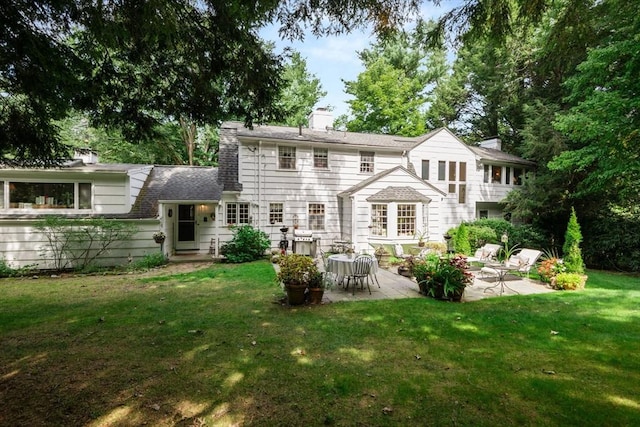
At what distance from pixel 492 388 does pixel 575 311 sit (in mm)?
4499

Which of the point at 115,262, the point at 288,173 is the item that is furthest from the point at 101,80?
the point at 288,173

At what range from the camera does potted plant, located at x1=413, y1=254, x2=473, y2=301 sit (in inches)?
271

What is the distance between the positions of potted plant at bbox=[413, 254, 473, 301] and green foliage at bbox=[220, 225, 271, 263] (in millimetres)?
6941

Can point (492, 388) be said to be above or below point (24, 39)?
below

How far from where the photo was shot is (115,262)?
11016 millimetres

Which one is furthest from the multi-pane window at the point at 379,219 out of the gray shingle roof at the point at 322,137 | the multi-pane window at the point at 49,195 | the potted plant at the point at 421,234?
the multi-pane window at the point at 49,195

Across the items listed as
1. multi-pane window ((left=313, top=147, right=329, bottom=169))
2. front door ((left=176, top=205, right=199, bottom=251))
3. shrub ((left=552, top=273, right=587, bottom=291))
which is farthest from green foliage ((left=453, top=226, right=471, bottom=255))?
front door ((left=176, top=205, right=199, bottom=251))

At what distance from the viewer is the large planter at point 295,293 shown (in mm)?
6347

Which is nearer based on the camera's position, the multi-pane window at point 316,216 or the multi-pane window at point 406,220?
the multi-pane window at point 406,220

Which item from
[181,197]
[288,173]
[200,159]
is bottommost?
[181,197]

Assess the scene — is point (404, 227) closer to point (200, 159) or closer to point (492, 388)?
point (492, 388)

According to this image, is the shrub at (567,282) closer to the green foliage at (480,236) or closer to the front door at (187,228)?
the green foliage at (480,236)

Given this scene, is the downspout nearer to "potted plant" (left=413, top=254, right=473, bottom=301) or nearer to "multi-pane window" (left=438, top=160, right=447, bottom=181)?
"potted plant" (left=413, top=254, right=473, bottom=301)

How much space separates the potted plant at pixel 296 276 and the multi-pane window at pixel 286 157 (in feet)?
26.8
